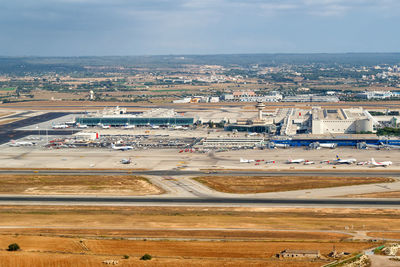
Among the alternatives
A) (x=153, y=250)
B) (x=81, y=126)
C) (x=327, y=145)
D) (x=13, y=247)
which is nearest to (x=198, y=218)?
(x=153, y=250)

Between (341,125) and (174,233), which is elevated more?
(341,125)

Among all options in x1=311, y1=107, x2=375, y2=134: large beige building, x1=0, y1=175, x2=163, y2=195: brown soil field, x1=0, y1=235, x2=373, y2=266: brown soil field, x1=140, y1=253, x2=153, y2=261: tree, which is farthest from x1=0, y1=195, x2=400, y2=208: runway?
x1=311, y1=107, x2=375, y2=134: large beige building

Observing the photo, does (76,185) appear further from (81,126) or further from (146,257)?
(81,126)

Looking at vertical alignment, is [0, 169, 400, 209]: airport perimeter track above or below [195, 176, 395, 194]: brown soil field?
below

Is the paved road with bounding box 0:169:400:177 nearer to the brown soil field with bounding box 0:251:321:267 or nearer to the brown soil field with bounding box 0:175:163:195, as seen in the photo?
the brown soil field with bounding box 0:175:163:195

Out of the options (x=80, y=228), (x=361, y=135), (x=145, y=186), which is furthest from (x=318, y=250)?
(x=361, y=135)

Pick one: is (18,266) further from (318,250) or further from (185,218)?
(318,250)

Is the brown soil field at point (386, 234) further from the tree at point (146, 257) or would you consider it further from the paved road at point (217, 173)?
the paved road at point (217, 173)
